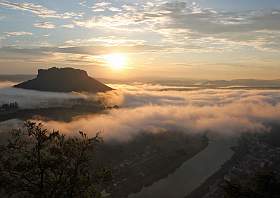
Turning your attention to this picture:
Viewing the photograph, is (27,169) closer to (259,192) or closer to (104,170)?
(104,170)

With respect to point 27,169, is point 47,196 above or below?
below

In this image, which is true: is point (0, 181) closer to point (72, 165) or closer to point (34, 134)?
point (34, 134)

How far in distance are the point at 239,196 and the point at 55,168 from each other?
922 inches

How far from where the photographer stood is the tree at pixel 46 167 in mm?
42872

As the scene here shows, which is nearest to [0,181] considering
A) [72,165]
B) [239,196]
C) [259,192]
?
[72,165]

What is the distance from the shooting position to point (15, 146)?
4391 centimetres

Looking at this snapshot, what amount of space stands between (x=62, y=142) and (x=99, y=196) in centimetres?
712

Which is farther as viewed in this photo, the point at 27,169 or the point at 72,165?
the point at 72,165

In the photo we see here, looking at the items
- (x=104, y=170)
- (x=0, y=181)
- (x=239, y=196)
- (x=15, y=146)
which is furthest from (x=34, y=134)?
(x=239, y=196)

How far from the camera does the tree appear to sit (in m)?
42.9

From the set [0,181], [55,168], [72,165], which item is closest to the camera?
[0,181]

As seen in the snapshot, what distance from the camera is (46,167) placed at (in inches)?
1714

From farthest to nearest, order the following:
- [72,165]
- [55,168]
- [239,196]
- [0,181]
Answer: [239,196], [72,165], [55,168], [0,181]

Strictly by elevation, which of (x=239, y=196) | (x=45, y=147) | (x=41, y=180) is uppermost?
(x=45, y=147)
